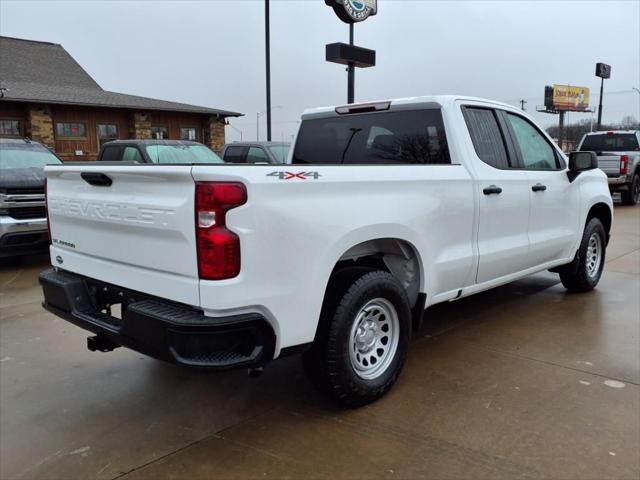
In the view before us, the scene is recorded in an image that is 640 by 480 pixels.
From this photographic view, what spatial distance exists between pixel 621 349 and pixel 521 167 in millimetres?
1638

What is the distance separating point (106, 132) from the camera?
23.5 metres

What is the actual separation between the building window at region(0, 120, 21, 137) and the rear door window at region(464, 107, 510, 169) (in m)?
21.1

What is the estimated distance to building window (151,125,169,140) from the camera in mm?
24344

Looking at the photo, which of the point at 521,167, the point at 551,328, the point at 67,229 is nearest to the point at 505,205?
the point at 521,167

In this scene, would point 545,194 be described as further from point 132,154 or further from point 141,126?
point 141,126

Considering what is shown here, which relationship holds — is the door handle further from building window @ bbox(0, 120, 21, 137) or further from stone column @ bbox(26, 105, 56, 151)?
building window @ bbox(0, 120, 21, 137)

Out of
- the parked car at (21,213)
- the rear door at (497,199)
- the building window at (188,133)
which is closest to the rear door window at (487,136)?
the rear door at (497,199)

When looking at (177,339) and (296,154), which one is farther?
(296,154)

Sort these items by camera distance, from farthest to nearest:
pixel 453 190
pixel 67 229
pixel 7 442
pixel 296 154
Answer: pixel 296 154 → pixel 453 190 → pixel 67 229 → pixel 7 442

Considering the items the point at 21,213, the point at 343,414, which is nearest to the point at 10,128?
the point at 21,213

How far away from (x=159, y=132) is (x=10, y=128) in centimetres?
580

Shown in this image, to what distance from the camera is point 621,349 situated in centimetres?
442

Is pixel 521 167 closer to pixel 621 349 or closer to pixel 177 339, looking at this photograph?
pixel 621 349

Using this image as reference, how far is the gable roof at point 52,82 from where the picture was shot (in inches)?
848
